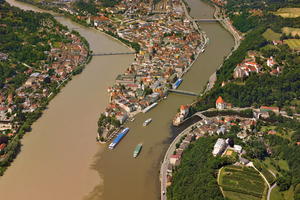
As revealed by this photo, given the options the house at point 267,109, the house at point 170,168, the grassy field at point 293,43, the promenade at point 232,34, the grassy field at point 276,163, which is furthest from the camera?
the grassy field at point 293,43

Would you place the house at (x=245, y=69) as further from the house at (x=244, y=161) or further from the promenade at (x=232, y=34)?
the house at (x=244, y=161)

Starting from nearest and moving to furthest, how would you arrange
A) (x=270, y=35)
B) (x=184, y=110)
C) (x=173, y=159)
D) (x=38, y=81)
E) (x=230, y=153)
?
(x=230, y=153), (x=173, y=159), (x=184, y=110), (x=38, y=81), (x=270, y=35)

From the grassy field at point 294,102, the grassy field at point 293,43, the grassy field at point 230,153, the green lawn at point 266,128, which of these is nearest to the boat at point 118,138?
the grassy field at point 230,153

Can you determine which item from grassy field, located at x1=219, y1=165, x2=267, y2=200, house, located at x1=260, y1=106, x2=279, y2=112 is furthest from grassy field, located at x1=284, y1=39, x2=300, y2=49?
grassy field, located at x1=219, y1=165, x2=267, y2=200

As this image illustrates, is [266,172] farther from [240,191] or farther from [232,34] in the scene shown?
[232,34]

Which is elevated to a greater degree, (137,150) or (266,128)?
(266,128)

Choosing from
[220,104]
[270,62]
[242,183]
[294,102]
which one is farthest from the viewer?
[270,62]

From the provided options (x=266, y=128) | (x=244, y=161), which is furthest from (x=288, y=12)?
(x=244, y=161)

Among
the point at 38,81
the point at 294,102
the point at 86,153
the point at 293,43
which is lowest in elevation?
the point at 86,153
